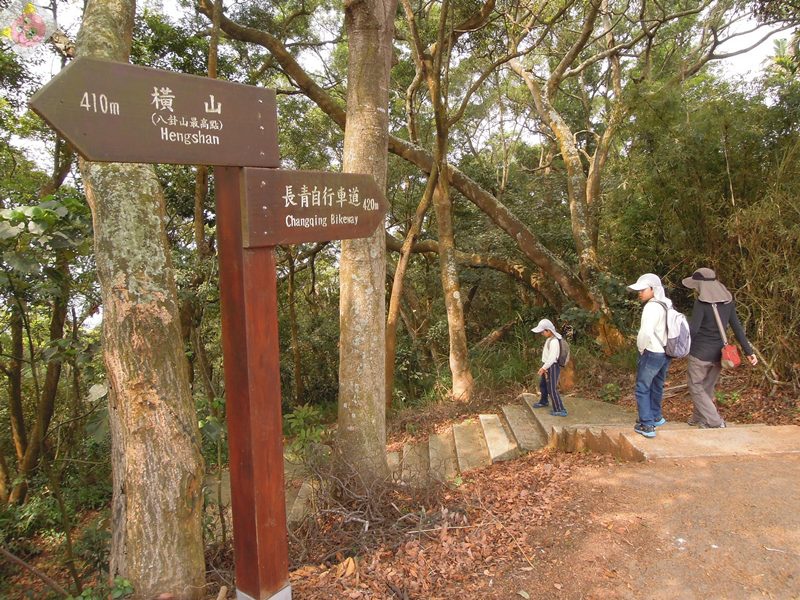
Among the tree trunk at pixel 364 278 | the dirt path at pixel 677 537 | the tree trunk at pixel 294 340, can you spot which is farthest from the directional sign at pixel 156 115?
the tree trunk at pixel 294 340

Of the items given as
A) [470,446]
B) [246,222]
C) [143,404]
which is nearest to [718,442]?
[470,446]

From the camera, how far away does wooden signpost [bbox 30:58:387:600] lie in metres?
1.77

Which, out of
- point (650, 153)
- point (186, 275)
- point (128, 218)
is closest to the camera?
point (128, 218)

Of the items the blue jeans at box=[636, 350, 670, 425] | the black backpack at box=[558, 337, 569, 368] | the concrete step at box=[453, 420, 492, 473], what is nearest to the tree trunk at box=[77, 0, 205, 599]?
the concrete step at box=[453, 420, 492, 473]

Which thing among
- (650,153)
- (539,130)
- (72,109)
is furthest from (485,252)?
(72,109)

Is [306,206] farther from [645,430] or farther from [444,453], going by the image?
[444,453]

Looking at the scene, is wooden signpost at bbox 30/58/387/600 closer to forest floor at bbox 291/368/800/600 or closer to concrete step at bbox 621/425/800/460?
forest floor at bbox 291/368/800/600

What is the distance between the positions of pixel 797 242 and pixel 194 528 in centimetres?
604

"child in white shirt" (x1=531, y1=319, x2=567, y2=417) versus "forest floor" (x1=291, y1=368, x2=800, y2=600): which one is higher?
"child in white shirt" (x1=531, y1=319, x2=567, y2=417)

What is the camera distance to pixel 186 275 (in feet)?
20.8

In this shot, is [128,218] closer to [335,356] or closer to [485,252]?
[485,252]

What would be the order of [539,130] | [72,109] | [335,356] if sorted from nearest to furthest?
1. [72,109]
2. [335,356]
3. [539,130]

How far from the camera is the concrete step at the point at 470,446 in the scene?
5461 mm

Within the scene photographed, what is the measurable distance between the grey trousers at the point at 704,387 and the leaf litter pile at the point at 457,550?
74.9 inches
